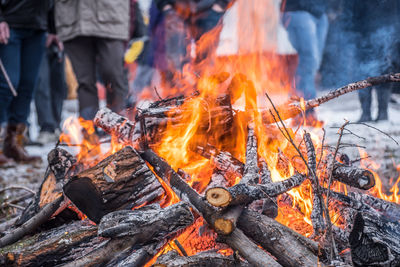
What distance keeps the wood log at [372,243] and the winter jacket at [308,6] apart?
4.05 meters

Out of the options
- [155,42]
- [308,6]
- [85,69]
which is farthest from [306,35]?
[85,69]

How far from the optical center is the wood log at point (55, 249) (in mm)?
1433

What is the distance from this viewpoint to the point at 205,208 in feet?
4.89

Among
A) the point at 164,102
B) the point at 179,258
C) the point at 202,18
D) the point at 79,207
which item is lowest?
the point at 179,258

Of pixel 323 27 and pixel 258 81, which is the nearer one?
pixel 258 81

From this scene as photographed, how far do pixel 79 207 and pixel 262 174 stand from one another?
3.32 feet

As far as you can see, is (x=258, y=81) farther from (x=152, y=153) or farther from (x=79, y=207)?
(x=79, y=207)

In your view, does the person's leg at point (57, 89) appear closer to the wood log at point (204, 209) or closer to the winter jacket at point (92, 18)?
the winter jacket at point (92, 18)

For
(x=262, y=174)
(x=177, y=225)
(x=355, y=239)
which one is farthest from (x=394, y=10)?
(x=177, y=225)

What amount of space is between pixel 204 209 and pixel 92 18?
3.09 meters

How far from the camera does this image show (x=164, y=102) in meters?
2.28

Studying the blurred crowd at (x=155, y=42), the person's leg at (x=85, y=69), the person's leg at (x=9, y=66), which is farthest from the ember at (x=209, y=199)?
the person's leg at (x=9, y=66)

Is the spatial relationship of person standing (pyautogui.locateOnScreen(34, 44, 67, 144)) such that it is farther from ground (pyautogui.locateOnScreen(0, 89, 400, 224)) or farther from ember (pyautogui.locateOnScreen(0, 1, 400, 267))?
ember (pyautogui.locateOnScreen(0, 1, 400, 267))

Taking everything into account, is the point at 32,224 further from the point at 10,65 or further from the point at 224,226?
the point at 10,65
